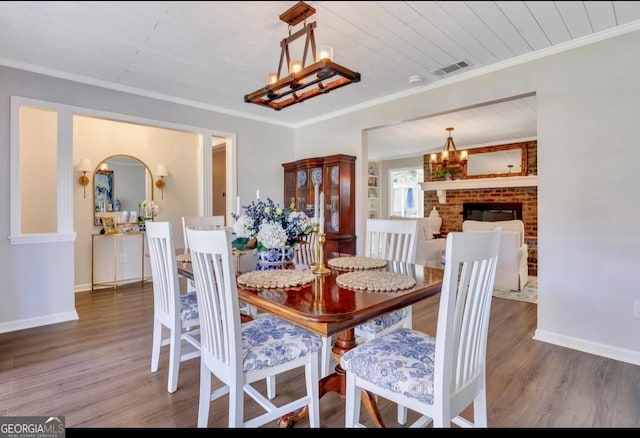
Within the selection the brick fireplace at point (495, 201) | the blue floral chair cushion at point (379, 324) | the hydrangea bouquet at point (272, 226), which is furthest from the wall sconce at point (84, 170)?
the brick fireplace at point (495, 201)

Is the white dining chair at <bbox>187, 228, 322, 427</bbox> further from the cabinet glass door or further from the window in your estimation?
the window

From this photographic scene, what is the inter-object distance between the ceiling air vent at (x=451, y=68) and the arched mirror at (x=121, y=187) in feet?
13.2

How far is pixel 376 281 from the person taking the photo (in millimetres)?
1553

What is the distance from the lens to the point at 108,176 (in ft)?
14.5

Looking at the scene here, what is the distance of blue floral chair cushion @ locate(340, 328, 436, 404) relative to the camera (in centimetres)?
113

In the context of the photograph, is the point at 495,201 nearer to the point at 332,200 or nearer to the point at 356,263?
the point at 332,200

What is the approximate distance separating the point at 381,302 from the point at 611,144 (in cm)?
223

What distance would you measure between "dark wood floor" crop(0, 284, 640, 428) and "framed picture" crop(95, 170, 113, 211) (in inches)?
63.7

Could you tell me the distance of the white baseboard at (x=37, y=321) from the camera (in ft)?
9.09

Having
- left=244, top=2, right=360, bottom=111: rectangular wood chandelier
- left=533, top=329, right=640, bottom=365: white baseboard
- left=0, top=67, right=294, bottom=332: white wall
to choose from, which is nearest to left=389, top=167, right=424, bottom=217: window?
left=533, top=329, right=640, bottom=365: white baseboard

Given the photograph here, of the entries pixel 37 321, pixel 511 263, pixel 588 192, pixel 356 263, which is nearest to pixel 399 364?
pixel 356 263

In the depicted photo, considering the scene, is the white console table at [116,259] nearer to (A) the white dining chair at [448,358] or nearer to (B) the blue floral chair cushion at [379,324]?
(B) the blue floral chair cushion at [379,324]

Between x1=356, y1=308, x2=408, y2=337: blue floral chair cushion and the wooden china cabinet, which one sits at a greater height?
Answer: the wooden china cabinet

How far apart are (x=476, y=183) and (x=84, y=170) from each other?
6.57 metres
